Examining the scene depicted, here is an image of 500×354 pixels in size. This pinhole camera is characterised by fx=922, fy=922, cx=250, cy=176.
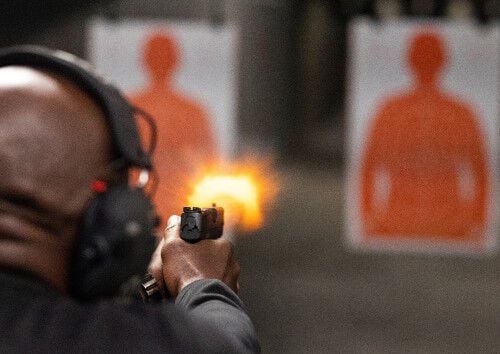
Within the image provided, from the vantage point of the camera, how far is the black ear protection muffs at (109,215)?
3.27 ft

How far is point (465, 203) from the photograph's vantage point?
13.5 ft

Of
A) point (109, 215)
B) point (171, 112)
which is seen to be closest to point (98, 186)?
point (109, 215)

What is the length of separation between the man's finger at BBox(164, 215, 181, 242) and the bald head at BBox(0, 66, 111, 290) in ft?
0.45

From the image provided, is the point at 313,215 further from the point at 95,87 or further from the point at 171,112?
the point at 95,87

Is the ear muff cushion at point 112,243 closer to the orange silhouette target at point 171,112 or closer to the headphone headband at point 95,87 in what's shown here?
the headphone headband at point 95,87

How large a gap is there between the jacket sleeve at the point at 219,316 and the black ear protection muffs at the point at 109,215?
8 centimetres

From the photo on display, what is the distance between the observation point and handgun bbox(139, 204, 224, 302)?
41.3 inches

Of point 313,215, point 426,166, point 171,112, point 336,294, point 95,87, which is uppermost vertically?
point 95,87

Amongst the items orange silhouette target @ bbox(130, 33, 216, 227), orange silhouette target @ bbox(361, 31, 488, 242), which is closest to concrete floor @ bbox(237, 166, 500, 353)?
orange silhouette target @ bbox(361, 31, 488, 242)

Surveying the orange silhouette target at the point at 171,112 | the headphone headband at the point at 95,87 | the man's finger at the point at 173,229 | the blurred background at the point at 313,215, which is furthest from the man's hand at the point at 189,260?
the orange silhouette target at the point at 171,112

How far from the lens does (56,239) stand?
0.98 metres

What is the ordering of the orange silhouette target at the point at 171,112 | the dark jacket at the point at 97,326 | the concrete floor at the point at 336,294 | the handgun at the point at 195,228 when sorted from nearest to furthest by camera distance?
the dark jacket at the point at 97,326, the handgun at the point at 195,228, the concrete floor at the point at 336,294, the orange silhouette target at the point at 171,112

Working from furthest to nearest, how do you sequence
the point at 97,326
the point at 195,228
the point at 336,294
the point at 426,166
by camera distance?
the point at 426,166, the point at 336,294, the point at 195,228, the point at 97,326

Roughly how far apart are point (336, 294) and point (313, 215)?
334 mm
